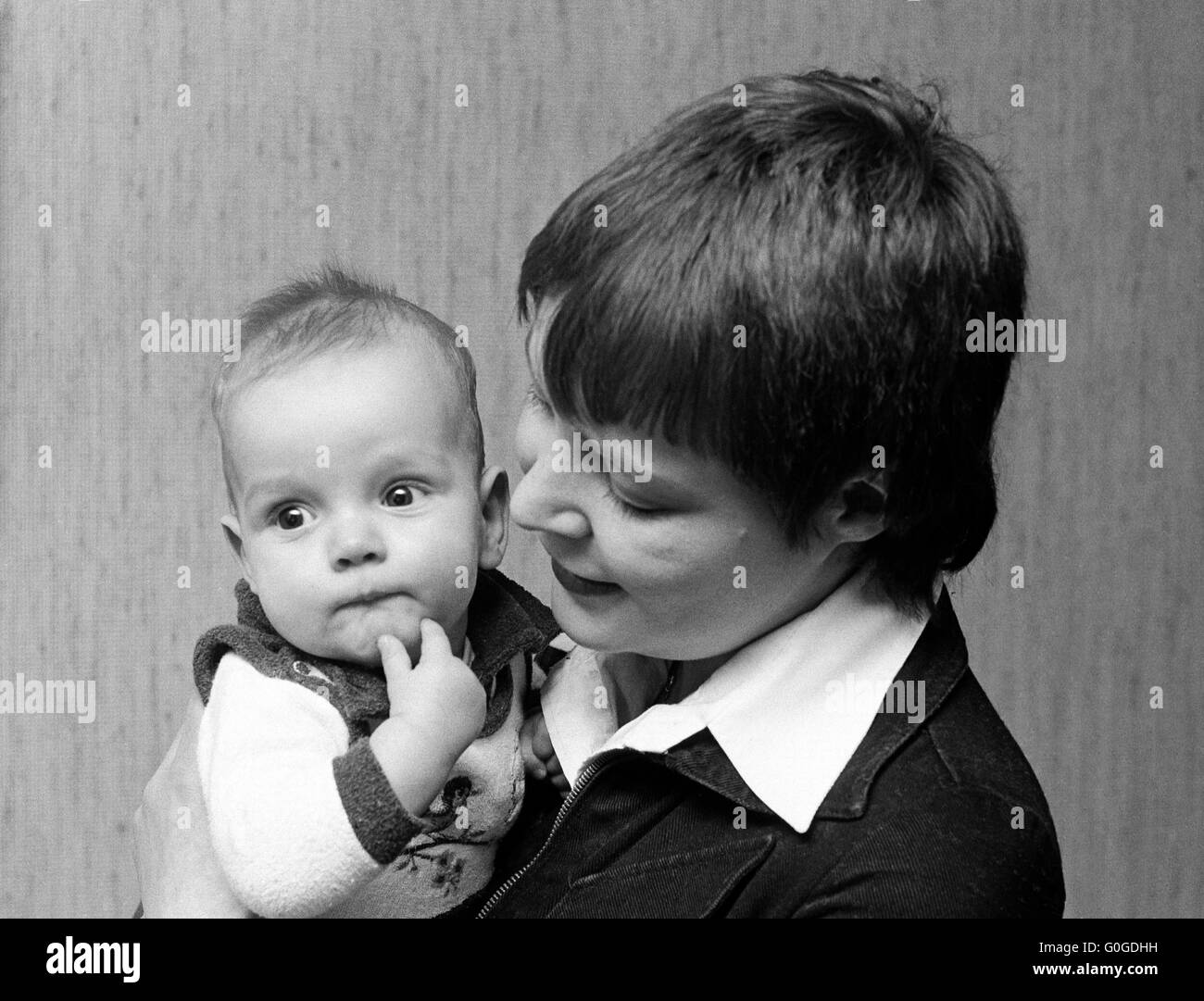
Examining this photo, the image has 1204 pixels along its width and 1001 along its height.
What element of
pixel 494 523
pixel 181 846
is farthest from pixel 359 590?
pixel 181 846

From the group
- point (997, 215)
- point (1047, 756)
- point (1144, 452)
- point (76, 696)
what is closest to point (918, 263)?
point (997, 215)

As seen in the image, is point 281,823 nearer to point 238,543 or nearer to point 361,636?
point 361,636

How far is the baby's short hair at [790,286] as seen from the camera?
0.79 metres

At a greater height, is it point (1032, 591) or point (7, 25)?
point (7, 25)

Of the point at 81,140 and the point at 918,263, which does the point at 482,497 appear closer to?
the point at 918,263

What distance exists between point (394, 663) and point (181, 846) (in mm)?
248

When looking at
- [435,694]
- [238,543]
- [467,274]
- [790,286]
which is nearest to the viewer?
[790,286]

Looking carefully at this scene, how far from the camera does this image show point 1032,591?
5.17 feet

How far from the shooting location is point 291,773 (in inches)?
32.9

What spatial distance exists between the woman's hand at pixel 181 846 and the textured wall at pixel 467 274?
453 millimetres
